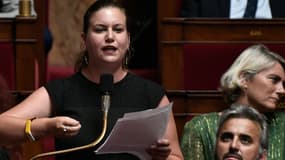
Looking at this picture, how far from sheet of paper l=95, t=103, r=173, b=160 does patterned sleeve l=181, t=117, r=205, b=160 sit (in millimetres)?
348

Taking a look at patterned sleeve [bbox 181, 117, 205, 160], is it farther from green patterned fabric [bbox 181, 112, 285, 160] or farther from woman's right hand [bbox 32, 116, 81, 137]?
woman's right hand [bbox 32, 116, 81, 137]

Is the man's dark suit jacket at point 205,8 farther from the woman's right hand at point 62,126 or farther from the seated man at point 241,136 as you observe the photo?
the woman's right hand at point 62,126

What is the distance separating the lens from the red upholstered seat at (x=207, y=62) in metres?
1.72

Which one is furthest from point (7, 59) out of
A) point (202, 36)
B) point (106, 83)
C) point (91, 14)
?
point (106, 83)

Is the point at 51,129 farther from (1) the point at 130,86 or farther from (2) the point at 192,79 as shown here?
(2) the point at 192,79

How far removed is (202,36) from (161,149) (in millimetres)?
652

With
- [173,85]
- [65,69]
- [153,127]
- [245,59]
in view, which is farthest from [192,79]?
[153,127]

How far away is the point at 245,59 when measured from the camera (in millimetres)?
1565

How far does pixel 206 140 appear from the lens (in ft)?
4.87

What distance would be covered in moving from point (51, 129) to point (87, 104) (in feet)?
0.44

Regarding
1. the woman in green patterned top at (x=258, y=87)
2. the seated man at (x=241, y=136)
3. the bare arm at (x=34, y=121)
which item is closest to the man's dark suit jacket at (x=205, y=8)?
the woman in green patterned top at (x=258, y=87)

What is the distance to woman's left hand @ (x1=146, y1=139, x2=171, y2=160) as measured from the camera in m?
1.11

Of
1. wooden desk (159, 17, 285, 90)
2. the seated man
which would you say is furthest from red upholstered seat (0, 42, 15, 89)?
the seated man

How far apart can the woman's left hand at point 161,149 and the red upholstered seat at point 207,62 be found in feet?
1.99
